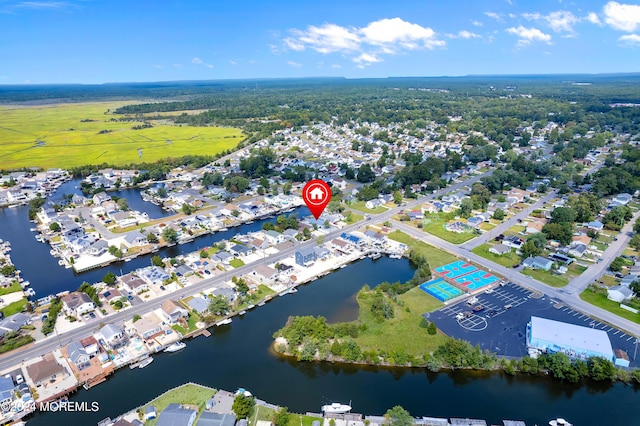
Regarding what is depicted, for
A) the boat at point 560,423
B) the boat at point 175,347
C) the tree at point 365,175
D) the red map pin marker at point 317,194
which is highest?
the red map pin marker at point 317,194

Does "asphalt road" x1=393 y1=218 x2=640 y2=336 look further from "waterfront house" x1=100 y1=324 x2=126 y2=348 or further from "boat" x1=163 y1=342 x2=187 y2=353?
"waterfront house" x1=100 y1=324 x2=126 y2=348

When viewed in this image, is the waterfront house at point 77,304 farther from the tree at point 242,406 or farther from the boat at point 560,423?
the boat at point 560,423

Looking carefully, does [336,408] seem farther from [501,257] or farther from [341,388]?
[501,257]

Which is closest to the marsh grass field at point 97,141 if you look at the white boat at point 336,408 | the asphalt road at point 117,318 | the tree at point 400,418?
the asphalt road at point 117,318

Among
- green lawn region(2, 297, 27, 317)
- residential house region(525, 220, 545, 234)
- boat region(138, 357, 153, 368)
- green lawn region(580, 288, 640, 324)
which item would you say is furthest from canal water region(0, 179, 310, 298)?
green lawn region(580, 288, 640, 324)

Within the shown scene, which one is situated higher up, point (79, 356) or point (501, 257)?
point (501, 257)

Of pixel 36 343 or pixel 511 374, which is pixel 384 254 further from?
pixel 36 343

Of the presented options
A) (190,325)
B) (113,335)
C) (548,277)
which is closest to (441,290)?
(548,277)
